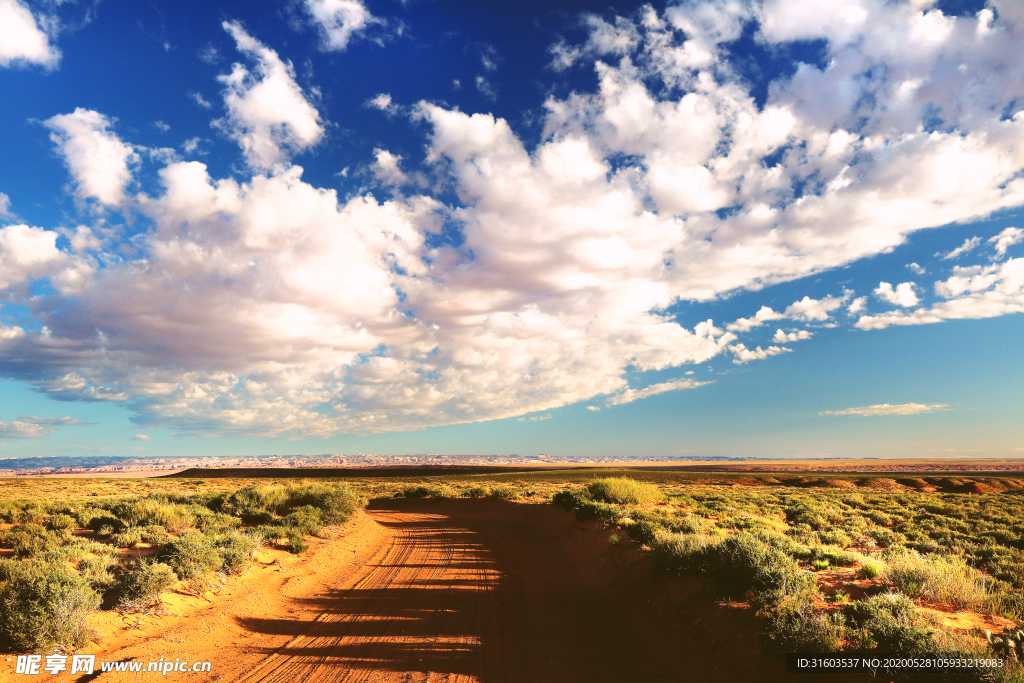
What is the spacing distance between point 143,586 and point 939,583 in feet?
50.7

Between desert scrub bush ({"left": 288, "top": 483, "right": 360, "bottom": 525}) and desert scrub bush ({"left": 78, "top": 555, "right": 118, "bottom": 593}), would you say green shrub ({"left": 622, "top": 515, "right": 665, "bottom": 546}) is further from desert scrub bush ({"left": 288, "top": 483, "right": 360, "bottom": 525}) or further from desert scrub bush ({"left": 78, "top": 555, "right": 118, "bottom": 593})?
desert scrub bush ({"left": 78, "top": 555, "right": 118, "bottom": 593})

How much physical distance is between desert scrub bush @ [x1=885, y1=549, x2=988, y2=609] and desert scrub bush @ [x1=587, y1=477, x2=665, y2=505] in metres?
14.2

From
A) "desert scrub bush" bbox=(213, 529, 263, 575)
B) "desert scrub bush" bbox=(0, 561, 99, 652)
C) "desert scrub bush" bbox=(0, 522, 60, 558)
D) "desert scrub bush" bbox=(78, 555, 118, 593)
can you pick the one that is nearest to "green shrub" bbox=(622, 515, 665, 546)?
"desert scrub bush" bbox=(213, 529, 263, 575)

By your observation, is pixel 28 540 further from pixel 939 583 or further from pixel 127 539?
pixel 939 583

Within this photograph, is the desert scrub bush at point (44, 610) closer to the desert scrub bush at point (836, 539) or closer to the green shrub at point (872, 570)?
the green shrub at point (872, 570)

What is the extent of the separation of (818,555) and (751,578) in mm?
3441

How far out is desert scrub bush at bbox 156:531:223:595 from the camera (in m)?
10.4

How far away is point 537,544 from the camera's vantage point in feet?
60.1

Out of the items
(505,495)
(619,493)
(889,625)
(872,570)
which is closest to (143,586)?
(889,625)

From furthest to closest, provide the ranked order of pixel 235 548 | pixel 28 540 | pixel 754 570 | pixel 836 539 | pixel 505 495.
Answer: pixel 505 495 → pixel 836 539 → pixel 235 548 → pixel 28 540 → pixel 754 570

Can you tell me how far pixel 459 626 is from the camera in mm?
9453

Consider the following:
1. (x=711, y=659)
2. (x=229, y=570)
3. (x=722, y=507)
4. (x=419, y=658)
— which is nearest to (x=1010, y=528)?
(x=722, y=507)

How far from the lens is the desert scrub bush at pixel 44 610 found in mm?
7105

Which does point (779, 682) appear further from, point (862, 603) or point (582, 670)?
point (582, 670)
